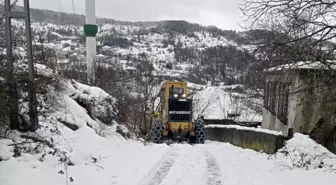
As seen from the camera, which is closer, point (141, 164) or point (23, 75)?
point (23, 75)

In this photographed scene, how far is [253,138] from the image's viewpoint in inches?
561

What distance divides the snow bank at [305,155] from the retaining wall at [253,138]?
105 cm

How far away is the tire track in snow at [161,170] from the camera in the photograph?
268 inches

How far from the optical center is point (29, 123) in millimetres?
6836

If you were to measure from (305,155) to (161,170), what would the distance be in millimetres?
3813

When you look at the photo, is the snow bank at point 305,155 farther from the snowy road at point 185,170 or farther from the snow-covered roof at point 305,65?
the snow-covered roof at point 305,65

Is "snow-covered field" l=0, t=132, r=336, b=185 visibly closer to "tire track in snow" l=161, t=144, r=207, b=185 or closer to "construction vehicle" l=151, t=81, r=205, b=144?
"tire track in snow" l=161, t=144, r=207, b=185

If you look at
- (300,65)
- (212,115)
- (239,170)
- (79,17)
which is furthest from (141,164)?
(212,115)

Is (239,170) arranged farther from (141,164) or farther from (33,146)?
(33,146)

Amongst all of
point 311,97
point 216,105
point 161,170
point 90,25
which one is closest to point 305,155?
point 311,97

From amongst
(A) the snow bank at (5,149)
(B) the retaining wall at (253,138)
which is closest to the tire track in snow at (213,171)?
(B) the retaining wall at (253,138)

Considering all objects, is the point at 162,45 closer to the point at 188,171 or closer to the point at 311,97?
the point at 311,97

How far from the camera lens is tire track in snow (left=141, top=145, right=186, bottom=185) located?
22.3 ft

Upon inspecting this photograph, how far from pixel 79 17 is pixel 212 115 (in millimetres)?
32013
